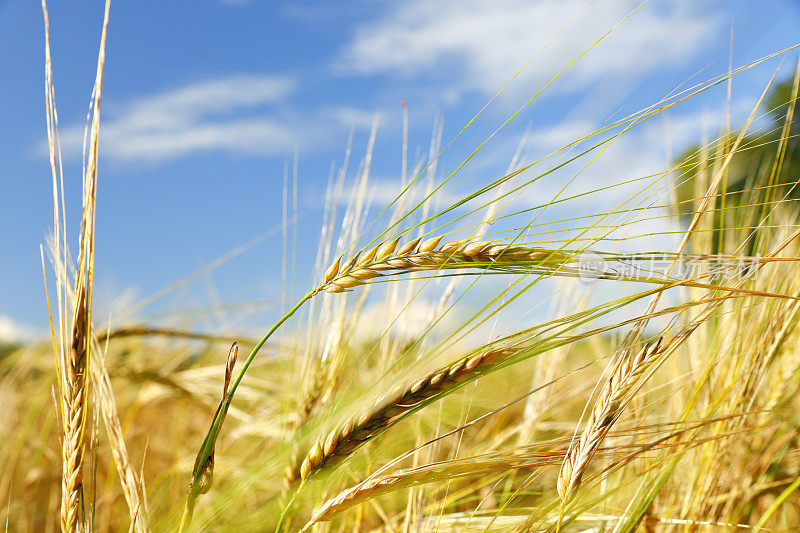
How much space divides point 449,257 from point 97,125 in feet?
1.32

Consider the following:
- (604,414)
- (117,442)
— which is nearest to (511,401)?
(604,414)

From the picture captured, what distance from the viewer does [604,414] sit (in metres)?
0.54

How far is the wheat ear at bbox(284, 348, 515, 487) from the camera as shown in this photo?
1.81 feet

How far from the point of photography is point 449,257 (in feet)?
1.82

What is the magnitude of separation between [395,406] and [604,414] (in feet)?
0.65

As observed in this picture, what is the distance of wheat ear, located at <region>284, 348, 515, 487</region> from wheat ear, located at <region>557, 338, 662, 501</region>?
0.33 ft

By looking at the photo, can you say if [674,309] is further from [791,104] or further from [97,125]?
[97,125]

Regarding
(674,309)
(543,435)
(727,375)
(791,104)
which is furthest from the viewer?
(543,435)

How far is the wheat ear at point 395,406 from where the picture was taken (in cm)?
55

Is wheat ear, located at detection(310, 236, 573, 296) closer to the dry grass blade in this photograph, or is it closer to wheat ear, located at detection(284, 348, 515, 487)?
wheat ear, located at detection(284, 348, 515, 487)

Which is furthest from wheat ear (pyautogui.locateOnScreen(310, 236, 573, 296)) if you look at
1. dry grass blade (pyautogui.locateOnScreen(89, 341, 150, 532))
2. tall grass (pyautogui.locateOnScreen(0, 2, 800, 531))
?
dry grass blade (pyautogui.locateOnScreen(89, 341, 150, 532))

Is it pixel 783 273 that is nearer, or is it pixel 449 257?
pixel 449 257

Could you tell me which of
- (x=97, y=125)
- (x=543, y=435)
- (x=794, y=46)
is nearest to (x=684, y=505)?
(x=794, y=46)

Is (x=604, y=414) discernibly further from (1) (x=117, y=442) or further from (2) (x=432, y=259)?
(1) (x=117, y=442)
